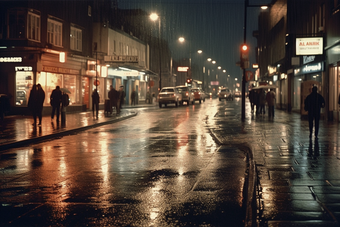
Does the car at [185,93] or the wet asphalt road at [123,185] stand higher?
the car at [185,93]

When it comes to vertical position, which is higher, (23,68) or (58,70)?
(58,70)

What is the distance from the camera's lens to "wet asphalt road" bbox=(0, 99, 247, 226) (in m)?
5.77

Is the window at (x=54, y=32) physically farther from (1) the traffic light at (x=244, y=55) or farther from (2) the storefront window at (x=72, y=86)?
(1) the traffic light at (x=244, y=55)

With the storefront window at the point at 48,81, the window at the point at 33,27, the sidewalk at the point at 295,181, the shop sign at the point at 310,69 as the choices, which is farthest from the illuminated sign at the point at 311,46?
the storefront window at the point at 48,81

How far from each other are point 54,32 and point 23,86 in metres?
4.80

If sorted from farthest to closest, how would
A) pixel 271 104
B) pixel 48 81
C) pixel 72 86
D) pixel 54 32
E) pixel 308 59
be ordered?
pixel 72 86
pixel 54 32
pixel 48 81
pixel 308 59
pixel 271 104

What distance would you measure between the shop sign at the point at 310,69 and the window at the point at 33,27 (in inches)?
699

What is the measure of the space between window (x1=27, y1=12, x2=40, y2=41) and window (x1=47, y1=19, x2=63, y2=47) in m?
1.29

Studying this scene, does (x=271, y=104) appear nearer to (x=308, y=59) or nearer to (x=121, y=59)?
(x=308, y=59)

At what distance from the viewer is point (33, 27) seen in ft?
99.6

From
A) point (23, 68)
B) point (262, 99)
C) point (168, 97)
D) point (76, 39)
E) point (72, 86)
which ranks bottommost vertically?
point (262, 99)

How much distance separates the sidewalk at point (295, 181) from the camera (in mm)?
5745

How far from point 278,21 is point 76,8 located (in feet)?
72.9

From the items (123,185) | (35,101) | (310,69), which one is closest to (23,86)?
(35,101)
